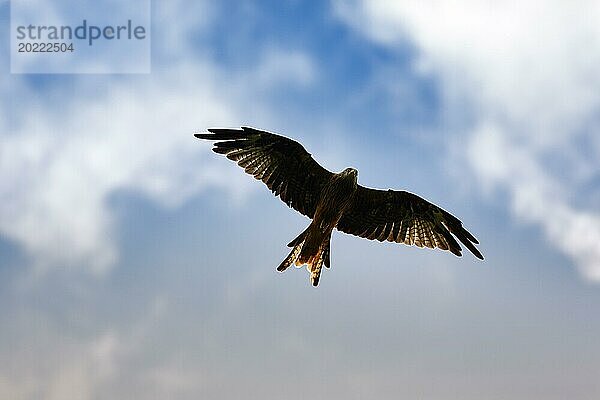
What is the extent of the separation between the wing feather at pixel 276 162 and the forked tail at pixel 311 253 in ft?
1.71

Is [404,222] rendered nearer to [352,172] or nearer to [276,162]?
[352,172]

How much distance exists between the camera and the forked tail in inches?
401

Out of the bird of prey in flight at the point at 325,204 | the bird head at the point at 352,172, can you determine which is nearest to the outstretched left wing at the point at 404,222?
the bird of prey in flight at the point at 325,204

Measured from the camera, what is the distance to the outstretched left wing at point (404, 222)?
36.1 ft

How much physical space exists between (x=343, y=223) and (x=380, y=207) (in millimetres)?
618

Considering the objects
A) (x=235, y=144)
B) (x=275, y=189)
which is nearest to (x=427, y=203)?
(x=275, y=189)

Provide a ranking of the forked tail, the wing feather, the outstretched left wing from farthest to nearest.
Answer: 1. the outstretched left wing
2. the wing feather
3. the forked tail

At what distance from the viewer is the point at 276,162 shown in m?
10.8

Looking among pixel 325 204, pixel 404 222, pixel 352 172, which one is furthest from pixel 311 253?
pixel 404 222

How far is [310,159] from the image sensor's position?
10.6m

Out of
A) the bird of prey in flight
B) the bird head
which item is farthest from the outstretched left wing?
the bird head

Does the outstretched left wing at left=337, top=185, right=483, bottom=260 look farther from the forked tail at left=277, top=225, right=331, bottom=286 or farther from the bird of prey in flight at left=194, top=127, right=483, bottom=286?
the forked tail at left=277, top=225, right=331, bottom=286

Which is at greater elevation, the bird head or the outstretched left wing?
the bird head

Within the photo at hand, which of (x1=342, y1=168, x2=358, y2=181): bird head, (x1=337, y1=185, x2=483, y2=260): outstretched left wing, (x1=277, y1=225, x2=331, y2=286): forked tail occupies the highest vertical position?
(x1=342, y1=168, x2=358, y2=181): bird head
